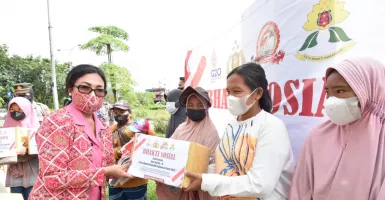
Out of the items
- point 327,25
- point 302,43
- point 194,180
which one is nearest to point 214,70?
point 302,43

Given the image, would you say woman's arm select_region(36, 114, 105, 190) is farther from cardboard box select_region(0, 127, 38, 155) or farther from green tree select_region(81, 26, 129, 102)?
green tree select_region(81, 26, 129, 102)

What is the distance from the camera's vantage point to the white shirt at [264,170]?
1.63 meters

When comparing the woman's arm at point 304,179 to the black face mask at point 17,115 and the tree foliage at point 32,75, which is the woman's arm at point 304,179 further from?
the tree foliage at point 32,75

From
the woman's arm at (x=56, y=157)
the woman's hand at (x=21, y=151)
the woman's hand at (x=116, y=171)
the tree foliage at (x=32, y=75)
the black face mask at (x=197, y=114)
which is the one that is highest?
the tree foliage at (x=32, y=75)

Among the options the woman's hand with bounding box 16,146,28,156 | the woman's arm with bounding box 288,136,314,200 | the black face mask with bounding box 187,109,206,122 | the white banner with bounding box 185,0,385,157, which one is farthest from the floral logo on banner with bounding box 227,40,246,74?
the woman's hand with bounding box 16,146,28,156

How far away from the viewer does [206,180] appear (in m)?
1.82

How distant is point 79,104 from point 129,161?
60 centimetres

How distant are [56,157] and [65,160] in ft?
0.18

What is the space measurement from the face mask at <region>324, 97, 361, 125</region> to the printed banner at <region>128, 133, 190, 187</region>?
93cm

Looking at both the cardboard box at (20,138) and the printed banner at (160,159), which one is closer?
the printed banner at (160,159)

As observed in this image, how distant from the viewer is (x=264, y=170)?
1625 millimetres

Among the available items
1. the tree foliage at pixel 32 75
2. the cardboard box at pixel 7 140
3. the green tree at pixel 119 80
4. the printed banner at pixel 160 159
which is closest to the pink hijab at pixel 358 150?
the printed banner at pixel 160 159

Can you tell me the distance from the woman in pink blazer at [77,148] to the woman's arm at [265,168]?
0.80 metres

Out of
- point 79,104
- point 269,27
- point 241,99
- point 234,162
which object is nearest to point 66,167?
point 79,104
